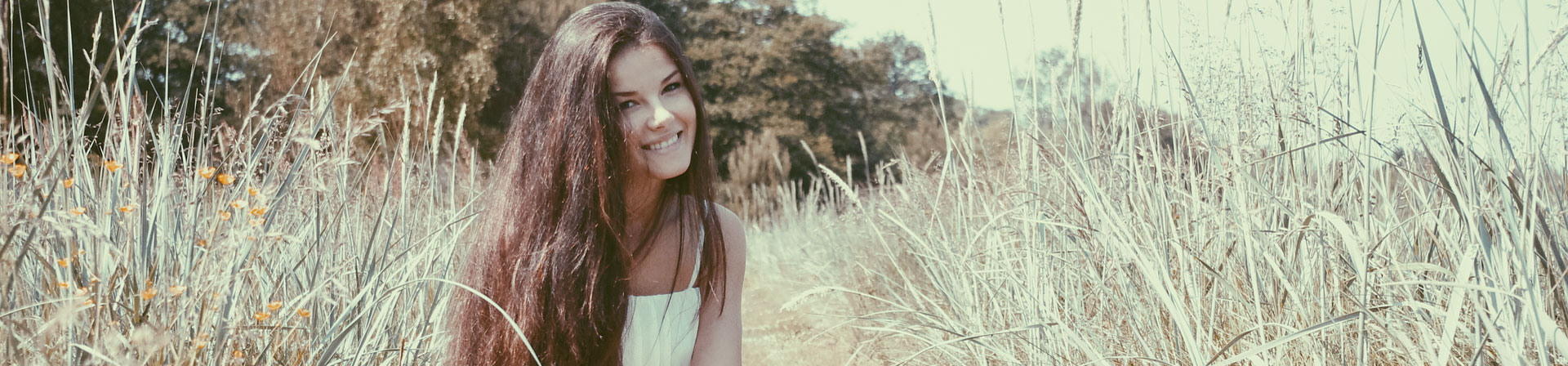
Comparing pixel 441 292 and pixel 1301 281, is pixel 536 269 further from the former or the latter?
pixel 1301 281

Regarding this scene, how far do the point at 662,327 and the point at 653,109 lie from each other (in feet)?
1.35

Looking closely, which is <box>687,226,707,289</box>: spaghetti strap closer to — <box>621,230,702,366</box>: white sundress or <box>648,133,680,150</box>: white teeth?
<box>621,230,702,366</box>: white sundress

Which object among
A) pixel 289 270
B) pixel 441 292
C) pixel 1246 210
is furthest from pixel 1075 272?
pixel 289 270

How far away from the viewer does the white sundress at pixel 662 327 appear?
1.72 meters

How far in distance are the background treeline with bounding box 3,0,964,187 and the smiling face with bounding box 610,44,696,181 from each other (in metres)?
0.64

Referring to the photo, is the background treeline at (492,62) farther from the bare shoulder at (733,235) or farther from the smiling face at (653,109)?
the bare shoulder at (733,235)

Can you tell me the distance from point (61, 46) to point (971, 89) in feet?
42.9

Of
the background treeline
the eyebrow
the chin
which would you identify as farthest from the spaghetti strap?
the background treeline

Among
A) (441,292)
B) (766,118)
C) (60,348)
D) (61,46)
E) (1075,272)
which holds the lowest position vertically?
(766,118)

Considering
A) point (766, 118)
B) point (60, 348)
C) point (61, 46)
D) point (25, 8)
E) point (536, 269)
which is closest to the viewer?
point (60, 348)

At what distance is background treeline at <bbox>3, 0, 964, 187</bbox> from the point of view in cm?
957

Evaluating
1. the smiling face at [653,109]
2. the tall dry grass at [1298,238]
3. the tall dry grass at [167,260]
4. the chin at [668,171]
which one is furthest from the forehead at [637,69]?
the tall dry grass at [1298,238]

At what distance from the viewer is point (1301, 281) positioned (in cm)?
113

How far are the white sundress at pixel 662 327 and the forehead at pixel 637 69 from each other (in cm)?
33
